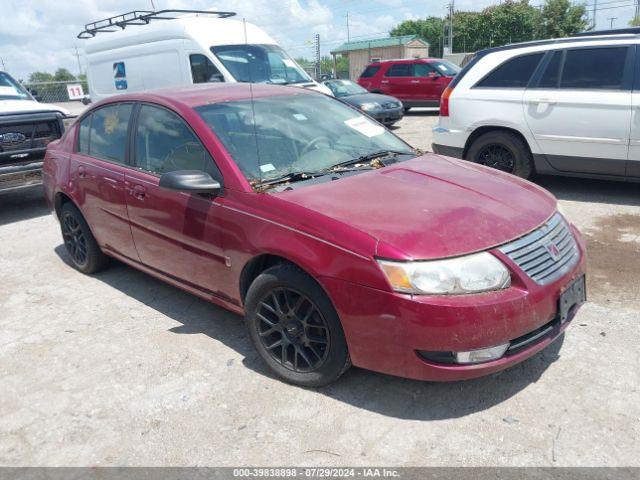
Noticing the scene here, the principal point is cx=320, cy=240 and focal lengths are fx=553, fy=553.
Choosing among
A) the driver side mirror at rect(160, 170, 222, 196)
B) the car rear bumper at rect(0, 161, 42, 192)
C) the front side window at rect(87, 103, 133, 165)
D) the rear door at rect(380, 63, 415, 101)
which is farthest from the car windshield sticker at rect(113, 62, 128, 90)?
the driver side mirror at rect(160, 170, 222, 196)

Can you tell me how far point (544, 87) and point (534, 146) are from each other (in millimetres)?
676

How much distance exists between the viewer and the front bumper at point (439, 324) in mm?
2525

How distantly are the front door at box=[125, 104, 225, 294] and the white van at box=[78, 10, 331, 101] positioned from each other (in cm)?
551

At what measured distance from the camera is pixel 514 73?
6637mm

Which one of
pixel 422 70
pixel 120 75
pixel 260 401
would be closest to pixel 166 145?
pixel 260 401

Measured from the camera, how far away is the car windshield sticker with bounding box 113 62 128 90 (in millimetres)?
11078

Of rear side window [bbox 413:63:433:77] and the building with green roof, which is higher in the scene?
the building with green roof

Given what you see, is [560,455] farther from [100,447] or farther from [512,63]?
[512,63]

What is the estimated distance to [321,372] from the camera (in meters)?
2.97

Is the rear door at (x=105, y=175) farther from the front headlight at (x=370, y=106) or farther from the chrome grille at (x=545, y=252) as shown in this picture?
the front headlight at (x=370, y=106)

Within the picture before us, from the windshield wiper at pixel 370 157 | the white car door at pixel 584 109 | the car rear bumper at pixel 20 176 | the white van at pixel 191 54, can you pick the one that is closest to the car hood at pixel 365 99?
the white van at pixel 191 54

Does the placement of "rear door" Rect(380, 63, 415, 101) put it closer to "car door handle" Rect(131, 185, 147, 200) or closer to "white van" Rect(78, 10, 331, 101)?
"white van" Rect(78, 10, 331, 101)

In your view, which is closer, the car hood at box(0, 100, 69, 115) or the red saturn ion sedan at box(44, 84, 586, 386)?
the red saturn ion sedan at box(44, 84, 586, 386)

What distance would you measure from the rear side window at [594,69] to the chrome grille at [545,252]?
3.75m
